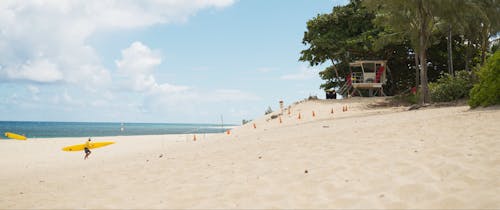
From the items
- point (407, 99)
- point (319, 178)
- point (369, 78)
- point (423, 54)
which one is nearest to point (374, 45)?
point (369, 78)

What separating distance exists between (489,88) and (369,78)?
62.1 feet

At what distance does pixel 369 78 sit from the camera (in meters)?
32.8

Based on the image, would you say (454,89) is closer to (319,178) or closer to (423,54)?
(423,54)

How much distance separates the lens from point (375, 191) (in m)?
5.65

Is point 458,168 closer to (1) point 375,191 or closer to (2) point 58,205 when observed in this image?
(1) point 375,191

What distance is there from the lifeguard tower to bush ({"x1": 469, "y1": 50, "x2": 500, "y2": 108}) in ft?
58.7

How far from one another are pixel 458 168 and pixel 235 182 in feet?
13.0

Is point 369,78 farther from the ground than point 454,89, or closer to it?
farther from the ground

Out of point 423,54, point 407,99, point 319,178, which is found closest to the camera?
point 319,178

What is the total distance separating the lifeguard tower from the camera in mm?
32656

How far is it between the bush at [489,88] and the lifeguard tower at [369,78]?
17907mm

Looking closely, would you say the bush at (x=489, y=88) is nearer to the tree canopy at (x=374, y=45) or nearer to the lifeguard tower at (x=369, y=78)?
the tree canopy at (x=374, y=45)

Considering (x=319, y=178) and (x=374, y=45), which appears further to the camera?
(x=374, y=45)

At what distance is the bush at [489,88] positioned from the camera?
13.9 metres
